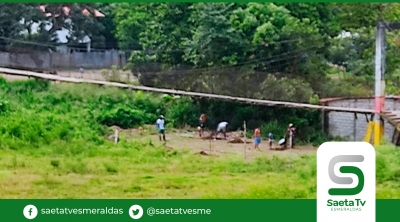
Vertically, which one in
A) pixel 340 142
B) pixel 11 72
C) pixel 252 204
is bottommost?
pixel 252 204

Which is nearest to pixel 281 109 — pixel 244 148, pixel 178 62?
pixel 244 148

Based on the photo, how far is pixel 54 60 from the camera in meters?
4.42

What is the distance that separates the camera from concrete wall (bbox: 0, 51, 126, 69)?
14.5ft

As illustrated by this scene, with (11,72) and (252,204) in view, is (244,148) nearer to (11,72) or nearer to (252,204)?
(252,204)

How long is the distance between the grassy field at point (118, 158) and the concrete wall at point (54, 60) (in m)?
0.09

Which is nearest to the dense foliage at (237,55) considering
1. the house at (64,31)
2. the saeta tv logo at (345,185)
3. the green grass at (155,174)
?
the house at (64,31)

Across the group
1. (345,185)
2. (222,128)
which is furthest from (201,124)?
(345,185)

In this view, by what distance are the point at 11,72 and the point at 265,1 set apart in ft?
4.00

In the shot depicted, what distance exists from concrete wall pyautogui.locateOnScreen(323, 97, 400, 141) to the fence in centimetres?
106

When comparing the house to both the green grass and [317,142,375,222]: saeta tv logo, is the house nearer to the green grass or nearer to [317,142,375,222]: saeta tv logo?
the green grass

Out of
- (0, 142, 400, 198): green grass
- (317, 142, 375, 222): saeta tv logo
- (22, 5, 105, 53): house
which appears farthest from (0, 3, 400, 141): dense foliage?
(317, 142, 375, 222): saeta tv logo

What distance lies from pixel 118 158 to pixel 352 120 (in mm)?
1103

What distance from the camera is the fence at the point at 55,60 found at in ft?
14.5

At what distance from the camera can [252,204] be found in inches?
167
